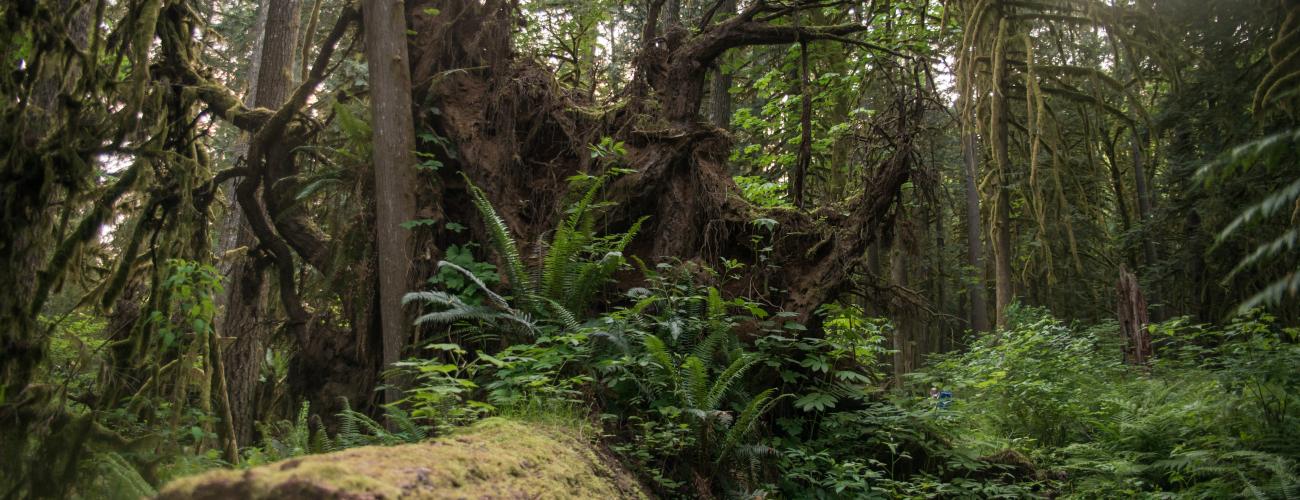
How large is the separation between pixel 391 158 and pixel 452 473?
4.33 meters

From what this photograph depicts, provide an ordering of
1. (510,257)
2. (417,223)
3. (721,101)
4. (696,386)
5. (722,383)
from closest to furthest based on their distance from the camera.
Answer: (696,386)
(722,383)
(510,257)
(417,223)
(721,101)

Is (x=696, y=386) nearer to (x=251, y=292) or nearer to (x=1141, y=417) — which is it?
(x=1141, y=417)

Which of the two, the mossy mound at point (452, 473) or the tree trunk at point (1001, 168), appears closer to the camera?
the mossy mound at point (452, 473)

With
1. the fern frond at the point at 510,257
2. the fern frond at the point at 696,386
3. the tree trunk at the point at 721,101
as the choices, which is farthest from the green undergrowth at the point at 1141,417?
the tree trunk at the point at 721,101

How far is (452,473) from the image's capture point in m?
2.47

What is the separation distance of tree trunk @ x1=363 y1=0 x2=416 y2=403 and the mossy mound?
277 centimetres

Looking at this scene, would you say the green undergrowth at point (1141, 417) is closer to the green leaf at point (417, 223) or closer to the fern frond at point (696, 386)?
the fern frond at point (696, 386)

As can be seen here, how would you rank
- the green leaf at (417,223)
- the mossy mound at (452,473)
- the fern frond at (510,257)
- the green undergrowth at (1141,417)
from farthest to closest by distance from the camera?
the green leaf at (417,223), the fern frond at (510,257), the green undergrowth at (1141,417), the mossy mound at (452,473)

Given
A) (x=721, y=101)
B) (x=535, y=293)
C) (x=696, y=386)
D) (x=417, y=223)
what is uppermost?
(x=721, y=101)

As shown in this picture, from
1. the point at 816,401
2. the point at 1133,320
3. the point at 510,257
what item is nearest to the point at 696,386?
the point at 816,401

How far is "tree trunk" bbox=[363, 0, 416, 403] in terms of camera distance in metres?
6.05

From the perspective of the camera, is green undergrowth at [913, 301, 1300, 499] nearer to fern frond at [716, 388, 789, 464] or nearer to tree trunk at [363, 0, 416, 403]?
fern frond at [716, 388, 789, 464]

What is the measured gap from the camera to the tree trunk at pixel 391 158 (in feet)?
19.9

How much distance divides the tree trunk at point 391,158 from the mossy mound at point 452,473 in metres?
2.77
